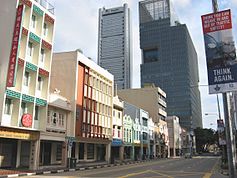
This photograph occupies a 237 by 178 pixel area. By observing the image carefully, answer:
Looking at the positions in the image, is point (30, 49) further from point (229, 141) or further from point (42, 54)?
point (229, 141)

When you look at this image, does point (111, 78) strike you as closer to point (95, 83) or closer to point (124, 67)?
point (95, 83)

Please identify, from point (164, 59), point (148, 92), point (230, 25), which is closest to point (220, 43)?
point (230, 25)

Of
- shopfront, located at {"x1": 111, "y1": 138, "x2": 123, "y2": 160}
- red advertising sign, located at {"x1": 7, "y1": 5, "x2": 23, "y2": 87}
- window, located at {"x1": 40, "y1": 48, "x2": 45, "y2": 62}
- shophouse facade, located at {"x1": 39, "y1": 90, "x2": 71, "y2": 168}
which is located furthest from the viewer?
shopfront, located at {"x1": 111, "y1": 138, "x2": 123, "y2": 160}

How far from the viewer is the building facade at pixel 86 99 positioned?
126 ft

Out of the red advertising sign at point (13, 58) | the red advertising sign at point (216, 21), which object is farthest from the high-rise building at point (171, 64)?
the red advertising sign at point (216, 21)

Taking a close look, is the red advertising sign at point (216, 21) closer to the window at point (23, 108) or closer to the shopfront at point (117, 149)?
the window at point (23, 108)

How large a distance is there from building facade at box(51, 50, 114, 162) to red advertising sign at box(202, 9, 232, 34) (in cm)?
2823

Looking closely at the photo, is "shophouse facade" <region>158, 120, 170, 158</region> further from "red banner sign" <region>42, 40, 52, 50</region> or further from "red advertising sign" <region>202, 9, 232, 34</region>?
"red advertising sign" <region>202, 9, 232, 34</region>

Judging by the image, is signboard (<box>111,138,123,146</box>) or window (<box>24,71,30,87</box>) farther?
signboard (<box>111,138,123,146</box>)

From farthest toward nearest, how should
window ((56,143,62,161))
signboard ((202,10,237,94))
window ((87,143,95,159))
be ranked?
window ((87,143,95,159)) → window ((56,143,62,161)) → signboard ((202,10,237,94))

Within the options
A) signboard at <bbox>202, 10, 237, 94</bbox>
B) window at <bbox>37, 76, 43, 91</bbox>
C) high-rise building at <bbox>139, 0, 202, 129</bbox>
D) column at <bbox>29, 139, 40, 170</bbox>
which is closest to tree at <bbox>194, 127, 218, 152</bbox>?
high-rise building at <bbox>139, 0, 202, 129</bbox>

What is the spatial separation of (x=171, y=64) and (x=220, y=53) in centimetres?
14312

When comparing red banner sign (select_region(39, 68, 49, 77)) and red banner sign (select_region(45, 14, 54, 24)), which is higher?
red banner sign (select_region(45, 14, 54, 24))

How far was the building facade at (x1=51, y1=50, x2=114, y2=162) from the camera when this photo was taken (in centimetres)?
3841
